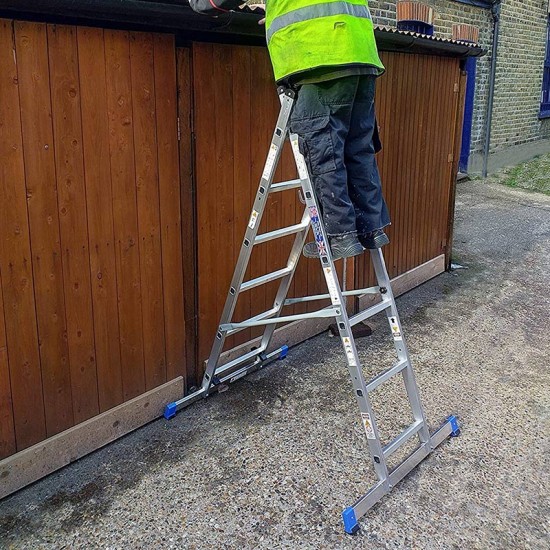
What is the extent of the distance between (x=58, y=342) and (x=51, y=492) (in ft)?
2.39

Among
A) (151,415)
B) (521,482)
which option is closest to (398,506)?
(521,482)

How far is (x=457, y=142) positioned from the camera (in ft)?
22.0

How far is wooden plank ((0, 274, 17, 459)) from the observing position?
284cm

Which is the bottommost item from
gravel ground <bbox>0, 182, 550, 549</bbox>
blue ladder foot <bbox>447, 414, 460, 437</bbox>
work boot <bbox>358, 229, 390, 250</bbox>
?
gravel ground <bbox>0, 182, 550, 549</bbox>

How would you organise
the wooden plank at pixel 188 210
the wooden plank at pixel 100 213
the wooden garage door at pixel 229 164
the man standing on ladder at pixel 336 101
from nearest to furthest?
1. the man standing on ladder at pixel 336 101
2. the wooden plank at pixel 100 213
3. the wooden plank at pixel 188 210
4. the wooden garage door at pixel 229 164

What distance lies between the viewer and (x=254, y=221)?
334 cm

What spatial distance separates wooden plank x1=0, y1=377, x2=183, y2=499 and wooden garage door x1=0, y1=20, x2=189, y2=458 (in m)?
0.05

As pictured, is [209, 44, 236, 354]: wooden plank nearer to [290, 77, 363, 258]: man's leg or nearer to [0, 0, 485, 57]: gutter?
[0, 0, 485, 57]: gutter

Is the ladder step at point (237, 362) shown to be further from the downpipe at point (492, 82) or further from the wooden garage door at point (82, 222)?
the downpipe at point (492, 82)

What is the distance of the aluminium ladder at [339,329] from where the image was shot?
9.52ft

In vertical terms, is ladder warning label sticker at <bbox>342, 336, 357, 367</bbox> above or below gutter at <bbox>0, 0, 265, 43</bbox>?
below

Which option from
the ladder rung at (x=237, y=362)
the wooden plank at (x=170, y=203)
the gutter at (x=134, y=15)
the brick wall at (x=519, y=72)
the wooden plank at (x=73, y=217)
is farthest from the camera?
the brick wall at (x=519, y=72)

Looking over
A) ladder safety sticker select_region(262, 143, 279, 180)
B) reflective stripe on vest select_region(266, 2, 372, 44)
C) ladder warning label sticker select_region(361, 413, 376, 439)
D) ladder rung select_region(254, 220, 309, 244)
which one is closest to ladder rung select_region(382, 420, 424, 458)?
ladder warning label sticker select_region(361, 413, 376, 439)

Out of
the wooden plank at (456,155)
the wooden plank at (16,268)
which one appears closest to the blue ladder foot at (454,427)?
the wooden plank at (16,268)
